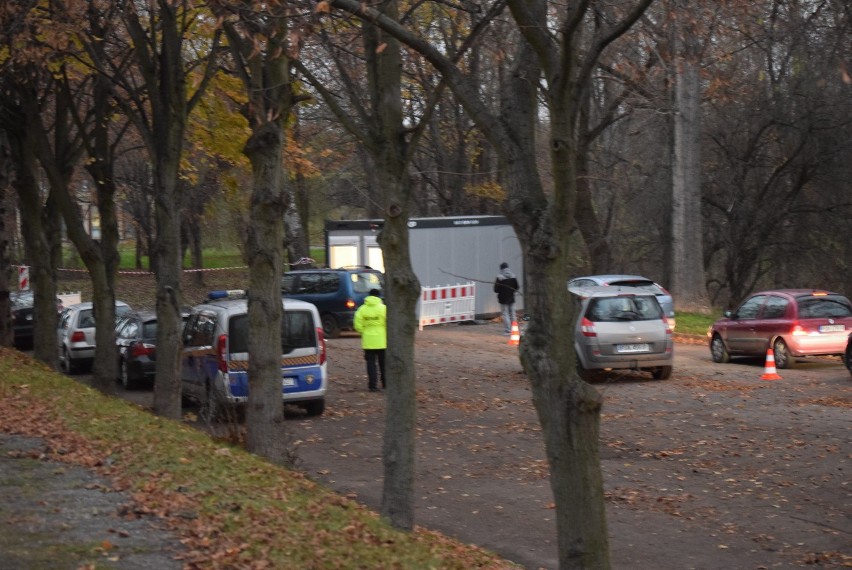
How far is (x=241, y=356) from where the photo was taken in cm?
1673

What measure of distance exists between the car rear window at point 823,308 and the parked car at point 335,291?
12.7 m

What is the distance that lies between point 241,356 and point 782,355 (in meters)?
11.9

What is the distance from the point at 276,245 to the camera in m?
12.1

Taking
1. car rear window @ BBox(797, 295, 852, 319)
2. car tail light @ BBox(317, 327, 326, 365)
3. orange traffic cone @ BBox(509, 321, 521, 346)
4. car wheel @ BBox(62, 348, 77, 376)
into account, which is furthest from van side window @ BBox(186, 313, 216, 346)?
car rear window @ BBox(797, 295, 852, 319)

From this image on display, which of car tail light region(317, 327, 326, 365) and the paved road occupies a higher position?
car tail light region(317, 327, 326, 365)

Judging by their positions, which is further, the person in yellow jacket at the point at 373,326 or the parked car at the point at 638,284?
the parked car at the point at 638,284

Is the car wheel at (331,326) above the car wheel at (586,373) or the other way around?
above

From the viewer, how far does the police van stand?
54.9 feet

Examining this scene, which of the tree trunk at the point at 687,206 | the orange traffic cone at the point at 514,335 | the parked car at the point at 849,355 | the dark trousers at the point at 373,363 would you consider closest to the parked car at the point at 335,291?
the orange traffic cone at the point at 514,335

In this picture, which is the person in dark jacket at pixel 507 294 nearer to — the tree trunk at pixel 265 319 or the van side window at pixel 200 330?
the van side window at pixel 200 330

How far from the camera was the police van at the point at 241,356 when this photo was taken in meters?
→ 16.7

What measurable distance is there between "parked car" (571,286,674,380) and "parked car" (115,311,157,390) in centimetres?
829

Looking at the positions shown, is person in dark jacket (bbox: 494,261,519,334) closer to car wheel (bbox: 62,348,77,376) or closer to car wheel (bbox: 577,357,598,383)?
car wheel (bbox: 577,357,598,383)

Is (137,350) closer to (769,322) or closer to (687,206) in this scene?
(769,322)
